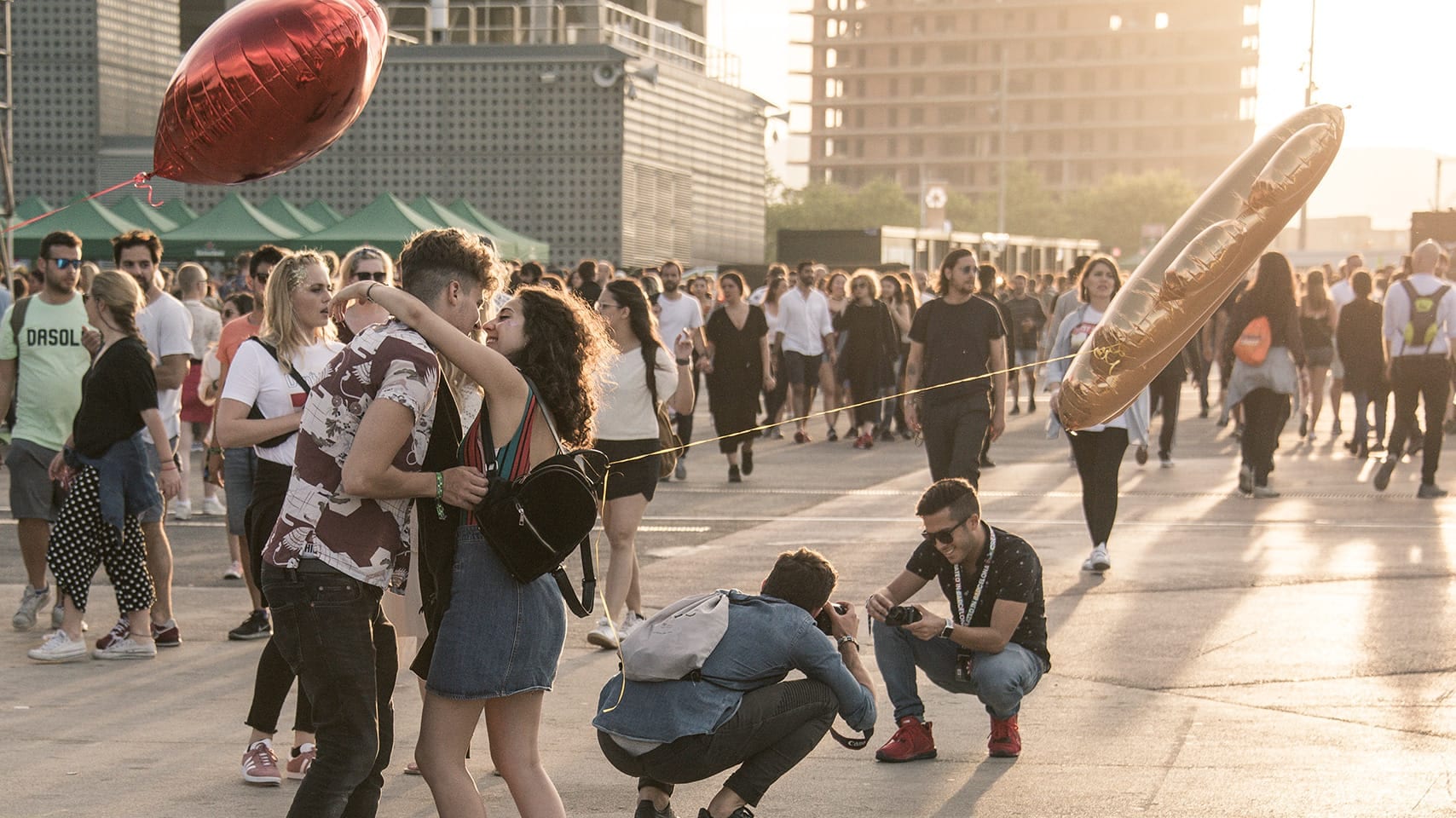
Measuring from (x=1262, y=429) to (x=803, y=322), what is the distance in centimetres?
685

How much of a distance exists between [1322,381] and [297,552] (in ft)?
54.3

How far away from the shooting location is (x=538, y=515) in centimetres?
412

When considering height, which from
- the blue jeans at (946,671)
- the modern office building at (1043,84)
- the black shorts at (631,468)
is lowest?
the blue jeans at (946,671)

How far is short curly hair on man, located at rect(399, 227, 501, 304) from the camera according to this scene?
4273 mm

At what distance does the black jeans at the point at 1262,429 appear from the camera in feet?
44.8

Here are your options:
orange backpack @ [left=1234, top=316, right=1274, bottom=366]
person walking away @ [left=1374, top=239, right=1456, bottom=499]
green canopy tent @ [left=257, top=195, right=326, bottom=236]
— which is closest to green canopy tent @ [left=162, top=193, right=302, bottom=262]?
green canopy tent @ [left=257, top=195, right=326, bottom=236]

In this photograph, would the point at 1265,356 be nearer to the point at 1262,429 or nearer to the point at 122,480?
the point at 1262,429

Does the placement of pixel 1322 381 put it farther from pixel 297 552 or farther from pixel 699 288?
pixel 297 552

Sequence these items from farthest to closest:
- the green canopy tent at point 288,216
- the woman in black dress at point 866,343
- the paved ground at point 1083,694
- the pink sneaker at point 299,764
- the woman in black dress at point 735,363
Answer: the green canopy tent at point 288,216 → the woman in black dress at point 866,343 → the woman in black dress at point 735,363 → the pink sneaker at point 299,764 → the paved ground at point 1083,694

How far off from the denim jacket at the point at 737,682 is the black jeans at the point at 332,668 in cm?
91

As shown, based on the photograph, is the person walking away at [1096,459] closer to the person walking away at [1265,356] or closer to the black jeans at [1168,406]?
the person walking away at [1265,356]

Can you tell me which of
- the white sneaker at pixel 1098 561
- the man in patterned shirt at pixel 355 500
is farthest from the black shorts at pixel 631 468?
the man in patterned shirt at pixel 355 500

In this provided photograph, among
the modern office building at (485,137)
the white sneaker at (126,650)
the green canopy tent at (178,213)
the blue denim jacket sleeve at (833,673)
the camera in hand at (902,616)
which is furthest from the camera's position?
the modern office building at (485,137)

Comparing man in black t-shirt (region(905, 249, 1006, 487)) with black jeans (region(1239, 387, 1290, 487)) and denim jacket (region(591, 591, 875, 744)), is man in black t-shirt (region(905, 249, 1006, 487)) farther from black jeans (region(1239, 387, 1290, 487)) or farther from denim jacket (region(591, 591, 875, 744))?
denim jacket (region(591, 591, 875, 744))
